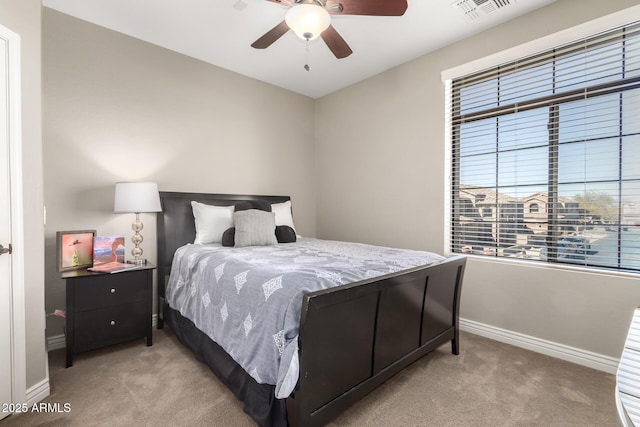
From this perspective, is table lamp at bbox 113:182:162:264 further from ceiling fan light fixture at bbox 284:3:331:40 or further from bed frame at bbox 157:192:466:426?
ceiling fan light fixture at bbox 284:3:331:40

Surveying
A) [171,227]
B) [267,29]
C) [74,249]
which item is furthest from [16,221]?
[267,29]

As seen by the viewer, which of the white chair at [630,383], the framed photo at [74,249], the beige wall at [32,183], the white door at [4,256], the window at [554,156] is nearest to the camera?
the white chair at [630,383]

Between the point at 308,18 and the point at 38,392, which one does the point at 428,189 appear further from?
the point at 38,392

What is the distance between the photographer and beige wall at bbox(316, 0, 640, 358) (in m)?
2.26

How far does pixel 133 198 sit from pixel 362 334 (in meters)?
2.13

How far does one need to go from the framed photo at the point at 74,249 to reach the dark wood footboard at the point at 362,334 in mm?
2084

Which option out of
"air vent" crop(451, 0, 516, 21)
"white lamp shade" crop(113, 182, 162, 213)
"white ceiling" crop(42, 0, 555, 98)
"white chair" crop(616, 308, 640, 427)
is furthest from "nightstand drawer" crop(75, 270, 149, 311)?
"air vent" crop(451, 0, 516, 21)

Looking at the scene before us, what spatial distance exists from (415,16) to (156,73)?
8.15ft

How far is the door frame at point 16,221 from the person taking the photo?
1.65m

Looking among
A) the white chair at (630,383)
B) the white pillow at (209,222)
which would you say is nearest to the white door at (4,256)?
the white pillow at (209,222)

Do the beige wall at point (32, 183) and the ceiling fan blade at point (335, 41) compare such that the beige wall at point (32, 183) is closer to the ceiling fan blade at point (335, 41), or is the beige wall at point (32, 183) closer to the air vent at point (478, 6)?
the ceiling fan blade at point (335, 41)

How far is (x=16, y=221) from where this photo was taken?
5.51 ft

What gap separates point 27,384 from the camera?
173 cm

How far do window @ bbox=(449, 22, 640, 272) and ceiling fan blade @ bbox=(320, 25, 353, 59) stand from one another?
138 cm
